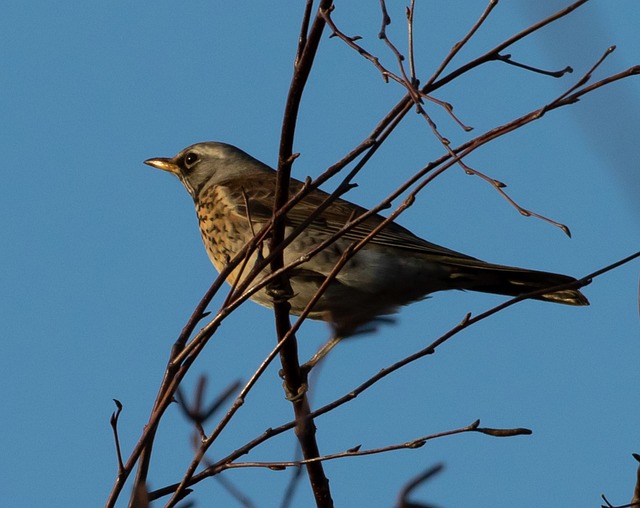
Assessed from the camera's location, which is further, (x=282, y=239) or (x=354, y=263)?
(x=354, y=263)

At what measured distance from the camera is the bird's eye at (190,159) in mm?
7676

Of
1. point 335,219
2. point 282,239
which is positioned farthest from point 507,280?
point 282,239

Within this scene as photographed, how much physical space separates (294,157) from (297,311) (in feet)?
9.87

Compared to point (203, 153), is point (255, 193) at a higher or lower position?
lower

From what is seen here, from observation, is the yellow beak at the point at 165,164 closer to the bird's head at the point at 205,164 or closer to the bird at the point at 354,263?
the bird's head at the point at 205,164

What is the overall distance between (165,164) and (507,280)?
3226 millimetres

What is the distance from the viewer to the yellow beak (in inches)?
304

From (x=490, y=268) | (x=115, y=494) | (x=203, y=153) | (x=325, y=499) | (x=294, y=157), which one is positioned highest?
(x=203, y=153)

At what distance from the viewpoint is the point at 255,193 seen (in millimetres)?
6539

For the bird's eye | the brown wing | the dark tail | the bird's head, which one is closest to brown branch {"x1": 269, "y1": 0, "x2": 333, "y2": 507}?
the brown wing

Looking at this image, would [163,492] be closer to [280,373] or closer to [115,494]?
[115,494]

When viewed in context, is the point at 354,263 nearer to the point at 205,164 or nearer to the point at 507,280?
the point at 507,280

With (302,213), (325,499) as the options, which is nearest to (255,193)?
(302,213)

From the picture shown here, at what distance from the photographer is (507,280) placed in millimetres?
5598
